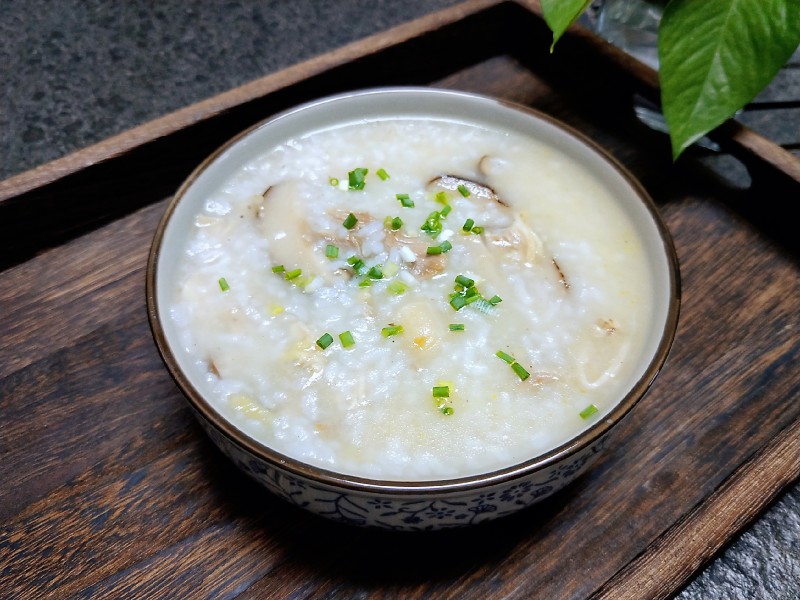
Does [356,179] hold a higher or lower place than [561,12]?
lower

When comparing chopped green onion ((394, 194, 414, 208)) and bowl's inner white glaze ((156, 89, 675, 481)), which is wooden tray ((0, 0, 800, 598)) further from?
chopped green onion ((394, 194, 414, 208))

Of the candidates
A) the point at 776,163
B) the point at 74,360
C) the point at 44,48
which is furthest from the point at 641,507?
the point at 44,48

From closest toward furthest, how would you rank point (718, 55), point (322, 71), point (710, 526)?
point (710, 526) → point (718, 55) → point (322, 71)

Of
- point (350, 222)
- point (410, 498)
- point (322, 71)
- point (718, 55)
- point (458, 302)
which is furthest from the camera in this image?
point (322, 71)

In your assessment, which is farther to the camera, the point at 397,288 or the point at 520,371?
the point at 397,288

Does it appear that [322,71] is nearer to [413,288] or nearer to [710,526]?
[413,288]

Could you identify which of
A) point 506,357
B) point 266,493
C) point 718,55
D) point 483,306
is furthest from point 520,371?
point 718,55

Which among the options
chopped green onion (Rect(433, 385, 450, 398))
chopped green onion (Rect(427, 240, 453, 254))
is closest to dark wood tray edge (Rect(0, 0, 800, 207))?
chopped green onion (Rect(427, 240, 453, 254))
